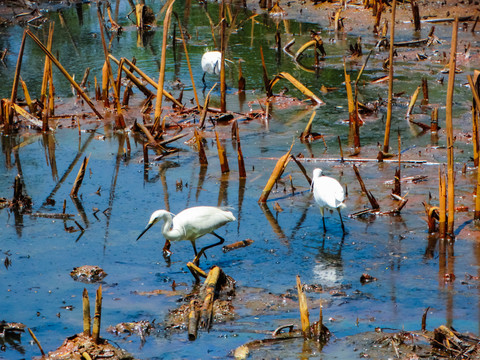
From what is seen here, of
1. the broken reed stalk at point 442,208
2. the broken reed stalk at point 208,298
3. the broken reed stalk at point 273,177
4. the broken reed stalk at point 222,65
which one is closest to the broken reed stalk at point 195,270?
the broken reed stalk at point 208,298

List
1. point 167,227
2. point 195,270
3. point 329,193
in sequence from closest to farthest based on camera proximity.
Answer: point 195,270, point 167,227, point 329,193

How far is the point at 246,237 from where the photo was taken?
6.95m

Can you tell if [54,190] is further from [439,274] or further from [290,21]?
[290,21]

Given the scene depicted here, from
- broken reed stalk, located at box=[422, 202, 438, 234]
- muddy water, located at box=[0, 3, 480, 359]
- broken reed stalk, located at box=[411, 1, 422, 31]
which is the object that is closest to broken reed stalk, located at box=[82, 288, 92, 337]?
muddy water, located at box=[0, 3, 480, 359]

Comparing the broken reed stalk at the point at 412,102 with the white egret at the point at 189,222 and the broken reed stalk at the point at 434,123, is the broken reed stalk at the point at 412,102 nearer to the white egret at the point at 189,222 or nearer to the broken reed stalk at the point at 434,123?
the broken reed stalk at the point at 434,123

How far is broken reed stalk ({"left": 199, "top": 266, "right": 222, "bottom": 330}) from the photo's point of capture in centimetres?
523

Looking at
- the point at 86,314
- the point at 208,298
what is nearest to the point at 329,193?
the point at 208,298

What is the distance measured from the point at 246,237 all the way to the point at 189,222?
1.04 metres

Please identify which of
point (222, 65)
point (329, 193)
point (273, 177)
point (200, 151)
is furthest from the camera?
point (222, 65)

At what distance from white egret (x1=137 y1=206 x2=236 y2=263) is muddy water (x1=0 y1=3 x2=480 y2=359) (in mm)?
378

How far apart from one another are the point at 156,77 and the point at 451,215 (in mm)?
8889

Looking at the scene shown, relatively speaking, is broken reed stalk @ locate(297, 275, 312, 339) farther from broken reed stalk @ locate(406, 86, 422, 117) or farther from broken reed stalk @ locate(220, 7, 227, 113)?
broken reed stalk @ locate(406, 86, 422, 117)

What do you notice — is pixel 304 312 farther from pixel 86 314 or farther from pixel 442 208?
pixel 442 208

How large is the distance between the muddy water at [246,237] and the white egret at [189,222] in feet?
1.24
